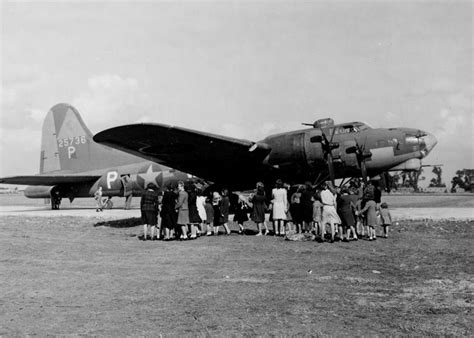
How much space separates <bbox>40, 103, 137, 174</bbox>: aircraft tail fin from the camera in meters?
24.1

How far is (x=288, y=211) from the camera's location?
39.4ft

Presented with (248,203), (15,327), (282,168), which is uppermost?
(282,168)

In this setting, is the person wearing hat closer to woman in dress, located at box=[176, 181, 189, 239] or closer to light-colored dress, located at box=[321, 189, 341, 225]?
woman in dress, located at box=[176, 181, 189, 239]

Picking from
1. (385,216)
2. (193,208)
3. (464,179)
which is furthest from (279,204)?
(464,179)

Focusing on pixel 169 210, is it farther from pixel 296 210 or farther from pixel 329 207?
pixel 329 207

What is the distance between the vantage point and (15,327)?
432 cm

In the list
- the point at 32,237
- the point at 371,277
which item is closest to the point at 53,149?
the point at 32,237

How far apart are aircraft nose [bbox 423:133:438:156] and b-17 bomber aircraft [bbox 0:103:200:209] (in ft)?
41.4

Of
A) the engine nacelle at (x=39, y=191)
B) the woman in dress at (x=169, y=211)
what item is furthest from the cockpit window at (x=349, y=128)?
the engine nacelle at (x=39, y=191)

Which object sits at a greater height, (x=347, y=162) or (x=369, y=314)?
(x=347, y=162)

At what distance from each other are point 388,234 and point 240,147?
594cm

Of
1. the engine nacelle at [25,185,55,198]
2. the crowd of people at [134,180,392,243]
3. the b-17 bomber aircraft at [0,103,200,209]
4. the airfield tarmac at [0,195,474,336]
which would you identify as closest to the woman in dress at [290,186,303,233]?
the crowd of people at [134,180,392,243]

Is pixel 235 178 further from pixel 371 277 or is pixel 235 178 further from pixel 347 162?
pixel 371 277

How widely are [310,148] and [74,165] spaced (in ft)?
48.1
